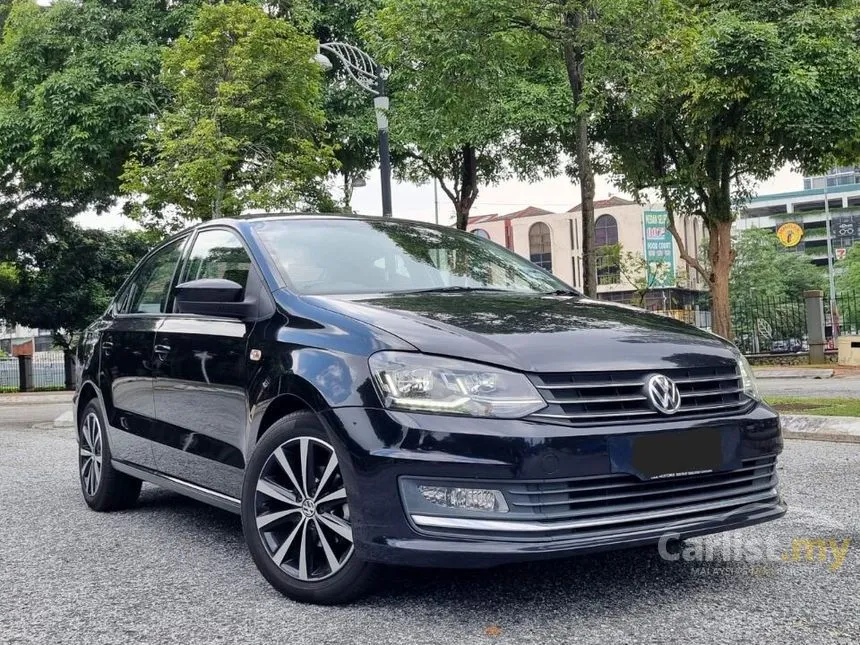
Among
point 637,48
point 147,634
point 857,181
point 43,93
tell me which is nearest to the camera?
point 147,634

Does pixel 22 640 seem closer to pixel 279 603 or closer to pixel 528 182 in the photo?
pixel 279 603

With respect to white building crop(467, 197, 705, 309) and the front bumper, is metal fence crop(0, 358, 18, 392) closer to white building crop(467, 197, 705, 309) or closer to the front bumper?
the front bumper

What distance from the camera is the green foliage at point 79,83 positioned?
2066 cm

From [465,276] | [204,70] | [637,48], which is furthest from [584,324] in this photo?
[204,70]

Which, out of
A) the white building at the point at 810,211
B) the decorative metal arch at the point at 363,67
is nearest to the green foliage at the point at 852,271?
the white building at the point at 810,211

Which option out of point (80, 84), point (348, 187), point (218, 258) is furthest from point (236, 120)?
point (218, 258)

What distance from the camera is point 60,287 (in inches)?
1108

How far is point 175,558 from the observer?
429 cm

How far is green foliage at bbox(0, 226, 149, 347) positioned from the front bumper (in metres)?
25.9

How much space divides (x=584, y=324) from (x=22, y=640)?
7.42 feet

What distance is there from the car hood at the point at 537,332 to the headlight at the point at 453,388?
50mm

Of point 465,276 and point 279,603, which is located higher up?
point 465,276

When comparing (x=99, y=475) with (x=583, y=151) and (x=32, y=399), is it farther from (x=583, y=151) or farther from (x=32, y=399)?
(x=32, y=399)

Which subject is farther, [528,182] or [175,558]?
[528,182]
